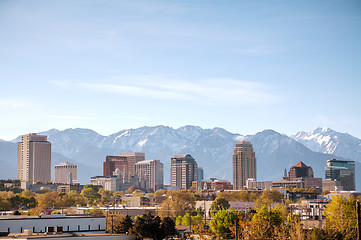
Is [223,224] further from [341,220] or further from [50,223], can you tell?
[50,223]

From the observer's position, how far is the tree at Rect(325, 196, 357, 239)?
109812 mm

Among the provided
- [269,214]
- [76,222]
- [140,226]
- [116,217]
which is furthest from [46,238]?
[116,217]

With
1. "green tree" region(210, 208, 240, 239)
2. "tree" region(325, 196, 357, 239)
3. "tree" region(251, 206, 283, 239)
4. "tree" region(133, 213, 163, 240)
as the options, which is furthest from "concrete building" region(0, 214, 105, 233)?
"tree" region(325, 196, 357, 239)

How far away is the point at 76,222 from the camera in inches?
4641

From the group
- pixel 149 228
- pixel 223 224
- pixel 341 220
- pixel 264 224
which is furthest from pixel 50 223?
pixel 341 220

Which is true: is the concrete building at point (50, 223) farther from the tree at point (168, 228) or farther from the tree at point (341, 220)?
the tree at point (341, 220)

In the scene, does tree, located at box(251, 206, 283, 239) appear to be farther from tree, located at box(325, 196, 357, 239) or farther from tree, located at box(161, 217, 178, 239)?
tree, located at box(161, 217, 178, 239)

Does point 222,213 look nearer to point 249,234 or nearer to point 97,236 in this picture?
point 249,234

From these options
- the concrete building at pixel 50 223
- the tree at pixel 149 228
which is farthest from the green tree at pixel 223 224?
the concrete building at pixel 50 223

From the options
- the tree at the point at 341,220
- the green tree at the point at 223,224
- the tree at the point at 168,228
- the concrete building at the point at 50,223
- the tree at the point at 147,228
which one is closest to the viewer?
the tree at the point at 147,228

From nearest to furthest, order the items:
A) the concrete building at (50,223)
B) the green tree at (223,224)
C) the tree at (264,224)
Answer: the concrete building at (50,223), the tree at (264,224), the green tree at (223,224)

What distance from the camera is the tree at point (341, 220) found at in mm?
109812

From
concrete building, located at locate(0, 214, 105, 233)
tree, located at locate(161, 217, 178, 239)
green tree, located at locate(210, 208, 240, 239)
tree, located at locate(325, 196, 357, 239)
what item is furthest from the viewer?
green tree, located at locate(210, 208, 240, 239)

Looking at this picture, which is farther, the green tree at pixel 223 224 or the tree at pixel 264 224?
the green tree at pixel 223 224
